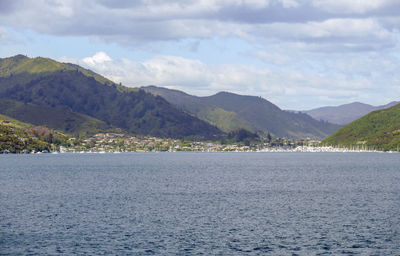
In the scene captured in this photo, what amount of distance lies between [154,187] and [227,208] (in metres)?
53.3

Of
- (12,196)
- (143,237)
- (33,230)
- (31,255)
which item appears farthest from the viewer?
(12,196)

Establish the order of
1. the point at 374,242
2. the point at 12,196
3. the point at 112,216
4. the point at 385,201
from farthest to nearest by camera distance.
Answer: the point at 12,196
the point at 385,201
the point at 112,216
the point at 374,242

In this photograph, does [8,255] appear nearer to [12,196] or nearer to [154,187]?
[12,196]

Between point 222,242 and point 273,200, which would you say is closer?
point 222,242

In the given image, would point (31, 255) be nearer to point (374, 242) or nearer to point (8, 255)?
point (8, 255)

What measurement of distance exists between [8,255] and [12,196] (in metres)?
67.0

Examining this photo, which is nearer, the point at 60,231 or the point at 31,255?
the point at 31,255

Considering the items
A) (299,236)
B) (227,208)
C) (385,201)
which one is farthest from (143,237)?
(385,201)

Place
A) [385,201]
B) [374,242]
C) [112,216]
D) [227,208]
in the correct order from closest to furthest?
[374,242], [112,216], [227,208], [385,201]

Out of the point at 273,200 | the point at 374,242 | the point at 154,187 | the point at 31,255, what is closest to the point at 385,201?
the point at 273,200

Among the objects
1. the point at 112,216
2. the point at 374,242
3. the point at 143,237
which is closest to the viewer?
the point at 374,242

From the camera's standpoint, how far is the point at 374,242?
69.2 meters

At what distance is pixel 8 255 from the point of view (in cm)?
6309

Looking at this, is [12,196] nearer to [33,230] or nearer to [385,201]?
[33,230]
